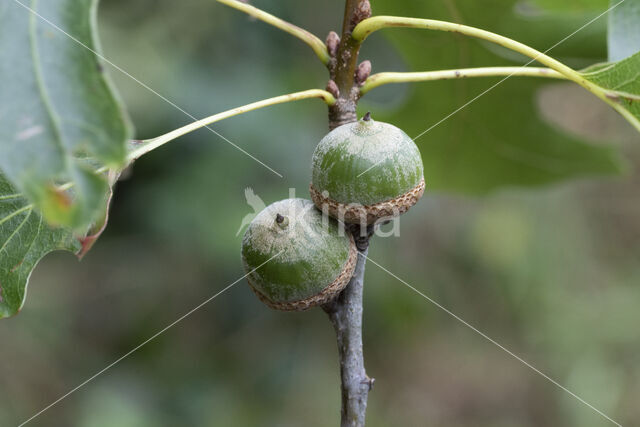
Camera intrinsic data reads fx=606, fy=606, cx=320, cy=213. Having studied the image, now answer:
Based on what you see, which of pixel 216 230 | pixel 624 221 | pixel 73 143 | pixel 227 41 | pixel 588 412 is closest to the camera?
pixel 73 143

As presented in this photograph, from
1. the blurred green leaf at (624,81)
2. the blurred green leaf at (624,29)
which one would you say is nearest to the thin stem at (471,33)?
the blurred green leaf at (624,81)

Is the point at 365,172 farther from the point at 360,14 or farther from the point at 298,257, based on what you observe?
the point at 360,14

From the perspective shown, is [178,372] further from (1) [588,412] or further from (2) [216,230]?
(1) [588,412]

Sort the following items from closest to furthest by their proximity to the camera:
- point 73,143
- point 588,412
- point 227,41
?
point 73,143
point 227,41
point 588,412

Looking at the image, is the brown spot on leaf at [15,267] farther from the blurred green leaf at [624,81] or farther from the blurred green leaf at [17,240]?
the blurred green leaf at [624,81]

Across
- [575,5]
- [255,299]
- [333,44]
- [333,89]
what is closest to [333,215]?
[333,89]

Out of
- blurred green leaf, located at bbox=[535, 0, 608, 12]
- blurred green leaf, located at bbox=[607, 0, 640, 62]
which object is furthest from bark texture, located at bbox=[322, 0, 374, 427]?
blurred green leaf, located at bbox=[535, 0, 608, 12]

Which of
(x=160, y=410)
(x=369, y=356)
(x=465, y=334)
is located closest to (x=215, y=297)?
(x=160, y=410)
